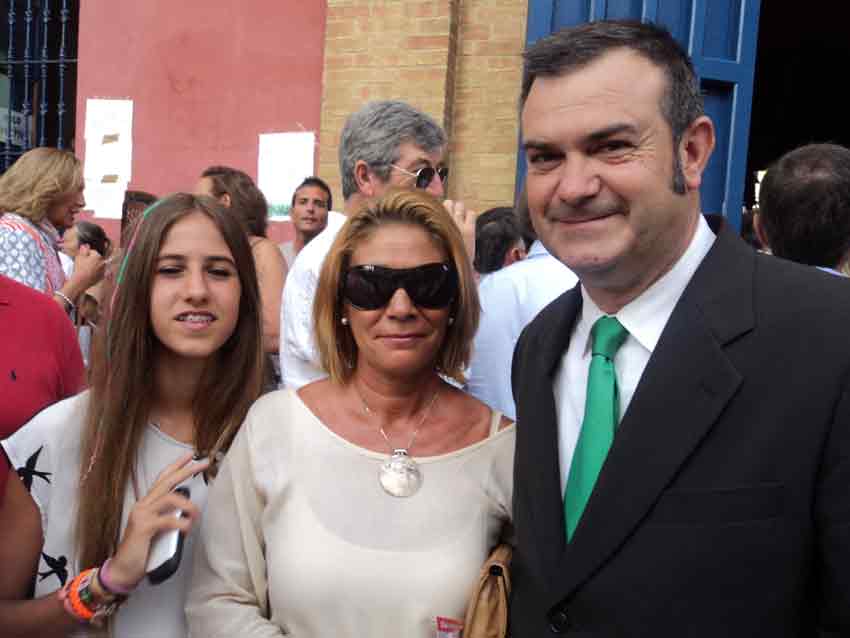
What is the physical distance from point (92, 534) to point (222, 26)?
5380 millimetres

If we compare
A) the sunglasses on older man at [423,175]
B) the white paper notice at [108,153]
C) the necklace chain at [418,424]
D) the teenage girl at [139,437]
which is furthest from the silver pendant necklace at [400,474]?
the white paper notice at [108,153]

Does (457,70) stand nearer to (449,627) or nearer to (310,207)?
(310,207)

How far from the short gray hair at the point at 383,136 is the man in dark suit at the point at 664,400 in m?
1.65

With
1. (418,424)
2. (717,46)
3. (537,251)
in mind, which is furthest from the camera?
(717,46)

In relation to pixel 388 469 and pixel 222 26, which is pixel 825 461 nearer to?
pixel 388 469

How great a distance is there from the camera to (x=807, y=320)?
5.36 ft

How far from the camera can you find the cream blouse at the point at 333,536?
2.11m

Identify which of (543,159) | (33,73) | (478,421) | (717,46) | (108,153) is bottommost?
(478,421)

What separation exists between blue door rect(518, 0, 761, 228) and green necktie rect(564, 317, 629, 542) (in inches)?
167

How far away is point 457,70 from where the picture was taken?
6246 mm

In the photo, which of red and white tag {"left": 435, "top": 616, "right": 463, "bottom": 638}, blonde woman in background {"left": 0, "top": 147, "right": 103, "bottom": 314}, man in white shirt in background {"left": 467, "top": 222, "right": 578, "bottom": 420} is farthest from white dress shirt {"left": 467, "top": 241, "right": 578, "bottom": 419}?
blonde woman in background {"left": 0, "top": 147, "right": 103, "bottom": 314}

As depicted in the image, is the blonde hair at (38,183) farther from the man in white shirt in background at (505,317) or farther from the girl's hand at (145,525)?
the girl's hand at (145,525)

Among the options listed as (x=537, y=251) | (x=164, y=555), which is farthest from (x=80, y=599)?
(x=537, y=251)

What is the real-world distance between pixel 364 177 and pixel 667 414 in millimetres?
2142
